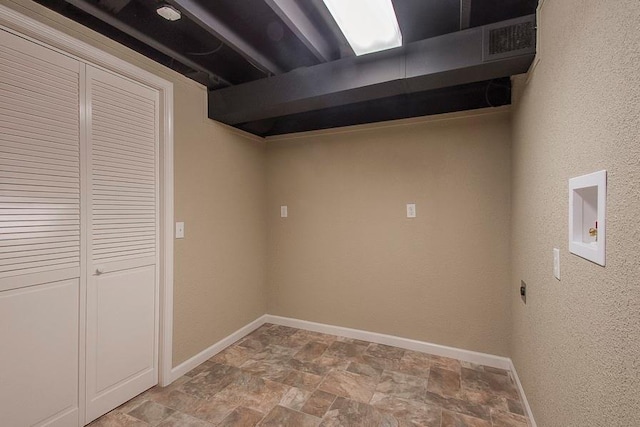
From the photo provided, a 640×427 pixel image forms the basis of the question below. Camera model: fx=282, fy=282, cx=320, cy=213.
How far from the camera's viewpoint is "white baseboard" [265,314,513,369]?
94.5 inches

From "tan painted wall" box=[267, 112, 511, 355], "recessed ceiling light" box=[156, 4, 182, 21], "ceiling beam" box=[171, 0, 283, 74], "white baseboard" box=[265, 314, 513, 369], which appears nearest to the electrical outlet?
"tan painted wall" box=[267, 112, 511, 355]

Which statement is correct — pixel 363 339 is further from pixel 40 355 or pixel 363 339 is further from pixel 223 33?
pixel 223 33

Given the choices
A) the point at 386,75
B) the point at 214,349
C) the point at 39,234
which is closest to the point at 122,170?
the point at 39,234

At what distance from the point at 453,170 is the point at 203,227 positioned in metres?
2.28

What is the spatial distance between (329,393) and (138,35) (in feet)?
8.88

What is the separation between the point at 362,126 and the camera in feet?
9.32

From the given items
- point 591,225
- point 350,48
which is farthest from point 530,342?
point 350,48

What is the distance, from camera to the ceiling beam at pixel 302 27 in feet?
4.92

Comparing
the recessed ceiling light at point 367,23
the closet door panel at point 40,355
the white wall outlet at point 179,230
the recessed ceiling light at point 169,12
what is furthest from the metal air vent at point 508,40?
the closet door panel at point 40,355

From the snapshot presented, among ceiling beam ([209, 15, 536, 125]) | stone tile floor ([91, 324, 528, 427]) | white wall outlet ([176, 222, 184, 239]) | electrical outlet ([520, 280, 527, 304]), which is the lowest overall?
stone tile floor ([91, 324, 528, 427])

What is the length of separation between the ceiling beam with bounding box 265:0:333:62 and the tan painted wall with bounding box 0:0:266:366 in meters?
1.13

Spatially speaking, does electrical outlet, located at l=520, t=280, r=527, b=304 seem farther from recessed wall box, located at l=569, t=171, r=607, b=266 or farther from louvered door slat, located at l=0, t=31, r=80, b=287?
louvered door slat, located at l=0, t=31, r=80, b=287

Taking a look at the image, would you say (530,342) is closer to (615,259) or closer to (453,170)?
(615,259)

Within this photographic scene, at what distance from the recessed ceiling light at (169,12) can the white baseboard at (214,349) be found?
2422 millimetres
